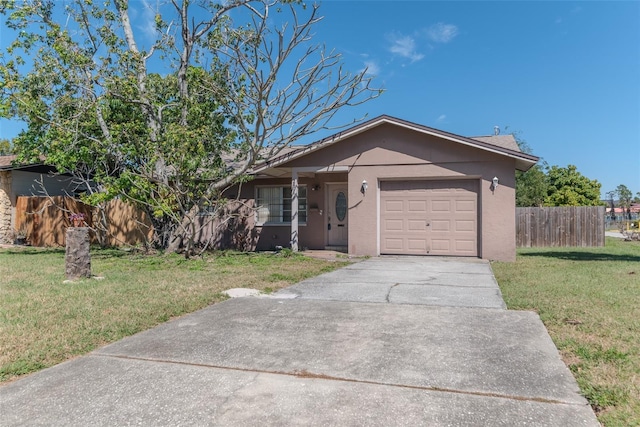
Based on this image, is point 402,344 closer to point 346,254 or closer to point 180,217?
point 346,254

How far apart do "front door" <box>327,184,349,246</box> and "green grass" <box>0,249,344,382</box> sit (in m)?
2.74

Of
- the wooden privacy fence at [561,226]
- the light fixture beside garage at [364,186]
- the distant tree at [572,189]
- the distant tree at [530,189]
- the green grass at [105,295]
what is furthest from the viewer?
the distant tree at [530,189]

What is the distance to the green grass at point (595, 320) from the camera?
304 centimetres

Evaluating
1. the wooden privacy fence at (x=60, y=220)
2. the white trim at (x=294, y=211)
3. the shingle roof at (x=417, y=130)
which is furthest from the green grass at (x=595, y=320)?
the wooden privacy fence at (x=60, y=220)

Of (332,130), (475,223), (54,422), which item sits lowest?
(54,422)

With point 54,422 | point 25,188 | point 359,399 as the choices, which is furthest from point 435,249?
point 25,188

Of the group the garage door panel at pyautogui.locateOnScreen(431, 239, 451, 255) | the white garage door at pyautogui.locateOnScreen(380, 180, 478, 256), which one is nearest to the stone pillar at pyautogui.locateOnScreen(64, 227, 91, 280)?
the white garage door at pyautogui.locateOnScreen(380, 180, 478, 256)

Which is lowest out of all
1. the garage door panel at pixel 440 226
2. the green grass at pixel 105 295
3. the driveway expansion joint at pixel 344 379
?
the driveway expansion joint at pixel 344 379

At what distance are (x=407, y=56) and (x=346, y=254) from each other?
8.83 meters

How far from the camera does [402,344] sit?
424 centimetres

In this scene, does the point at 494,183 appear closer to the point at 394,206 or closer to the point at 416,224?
the point at 416,224

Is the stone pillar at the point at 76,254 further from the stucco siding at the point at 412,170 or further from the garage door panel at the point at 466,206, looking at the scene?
the garage door panel at the point at 466,206

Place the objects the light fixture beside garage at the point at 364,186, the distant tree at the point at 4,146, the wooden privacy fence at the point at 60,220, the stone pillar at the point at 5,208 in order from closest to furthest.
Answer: the light fixture beside garage at the point at 364,186 < the stone pillar at the point at 5,208 < the wooden privacy fence at the point at 60,220 < the distant tree at the point at 4,146

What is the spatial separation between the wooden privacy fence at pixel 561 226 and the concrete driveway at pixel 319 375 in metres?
14.4
